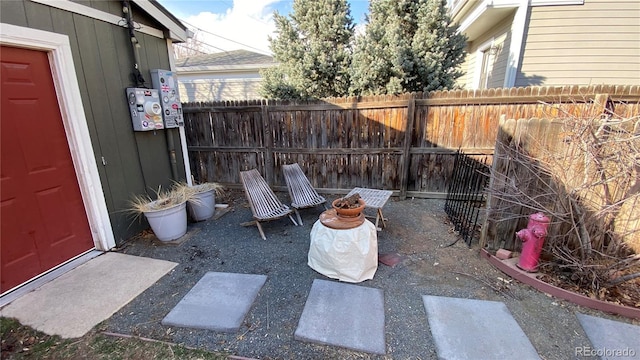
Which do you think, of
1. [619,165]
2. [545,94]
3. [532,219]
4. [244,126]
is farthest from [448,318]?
[244,126]

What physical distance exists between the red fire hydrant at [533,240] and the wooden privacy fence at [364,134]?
6.93 feet

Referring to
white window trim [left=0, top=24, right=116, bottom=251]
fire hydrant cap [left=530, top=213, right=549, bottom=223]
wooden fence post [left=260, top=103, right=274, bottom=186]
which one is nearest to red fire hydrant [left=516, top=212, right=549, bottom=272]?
fire hydrant cap [left=530, top=213, right=549, bottom=223]

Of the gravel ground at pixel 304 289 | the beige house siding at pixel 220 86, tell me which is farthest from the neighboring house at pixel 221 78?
the gravel ground at pixel 304 289

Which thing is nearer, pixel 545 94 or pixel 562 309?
pixel 562 309

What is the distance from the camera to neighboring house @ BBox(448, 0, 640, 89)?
473 cm

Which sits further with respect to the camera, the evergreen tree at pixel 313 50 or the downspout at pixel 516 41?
the evergreen tree at pixel 313 50

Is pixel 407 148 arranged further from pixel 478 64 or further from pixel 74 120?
pixel 478 64

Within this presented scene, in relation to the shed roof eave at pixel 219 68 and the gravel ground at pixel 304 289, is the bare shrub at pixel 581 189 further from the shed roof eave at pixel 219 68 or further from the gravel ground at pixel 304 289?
the shed roof eave at pixel 219 68

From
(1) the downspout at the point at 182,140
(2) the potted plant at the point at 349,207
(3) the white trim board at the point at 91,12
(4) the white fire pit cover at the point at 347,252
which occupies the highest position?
(3) the white trim board at the point at 91,12

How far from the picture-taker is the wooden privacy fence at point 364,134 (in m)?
4.05

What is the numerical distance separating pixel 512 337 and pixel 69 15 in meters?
4.90

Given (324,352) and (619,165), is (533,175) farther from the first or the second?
(324,352)

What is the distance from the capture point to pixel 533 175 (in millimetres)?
2531

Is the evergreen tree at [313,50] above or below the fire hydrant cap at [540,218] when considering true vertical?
above
